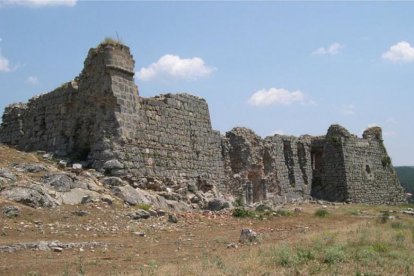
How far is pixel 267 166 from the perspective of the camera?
25.5 m

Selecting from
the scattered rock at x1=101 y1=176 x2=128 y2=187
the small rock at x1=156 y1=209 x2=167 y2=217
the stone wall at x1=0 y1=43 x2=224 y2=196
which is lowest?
the small rock at x1=156 y1=209 x2=167 y2=217

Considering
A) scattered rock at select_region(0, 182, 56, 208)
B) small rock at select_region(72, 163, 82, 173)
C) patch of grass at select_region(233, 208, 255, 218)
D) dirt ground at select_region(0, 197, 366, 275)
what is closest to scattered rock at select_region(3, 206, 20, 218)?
dirt ground at select_region(0, 197, 366, 275)

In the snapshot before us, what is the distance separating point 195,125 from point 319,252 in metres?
10.8

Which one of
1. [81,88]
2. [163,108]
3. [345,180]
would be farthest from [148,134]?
[345,180]

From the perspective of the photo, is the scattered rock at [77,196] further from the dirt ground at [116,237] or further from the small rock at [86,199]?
the dirt ground at [116,237]

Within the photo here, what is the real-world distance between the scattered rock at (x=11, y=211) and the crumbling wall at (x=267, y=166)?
468 inches

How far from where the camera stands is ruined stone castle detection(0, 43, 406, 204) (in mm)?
15688

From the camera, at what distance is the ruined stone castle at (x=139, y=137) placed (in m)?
15.7

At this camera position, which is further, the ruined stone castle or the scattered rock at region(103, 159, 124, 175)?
the ruined stone castle

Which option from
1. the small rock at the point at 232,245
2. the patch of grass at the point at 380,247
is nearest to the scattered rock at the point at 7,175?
the small rock at the point at 232,245

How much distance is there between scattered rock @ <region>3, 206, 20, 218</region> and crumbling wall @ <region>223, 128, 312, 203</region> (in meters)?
11.9

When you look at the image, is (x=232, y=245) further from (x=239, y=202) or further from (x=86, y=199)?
(x=239, y=202)

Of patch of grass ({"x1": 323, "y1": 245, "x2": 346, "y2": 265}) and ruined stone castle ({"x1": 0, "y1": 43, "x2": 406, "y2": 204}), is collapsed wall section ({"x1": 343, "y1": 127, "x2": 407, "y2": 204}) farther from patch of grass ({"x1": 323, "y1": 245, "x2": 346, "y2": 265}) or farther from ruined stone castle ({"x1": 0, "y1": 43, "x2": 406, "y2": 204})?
patch of grass ({"x1": 323, "y1": 245, "x2": 346, "y2": 265})

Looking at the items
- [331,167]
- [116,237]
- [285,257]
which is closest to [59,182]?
[116,237]
